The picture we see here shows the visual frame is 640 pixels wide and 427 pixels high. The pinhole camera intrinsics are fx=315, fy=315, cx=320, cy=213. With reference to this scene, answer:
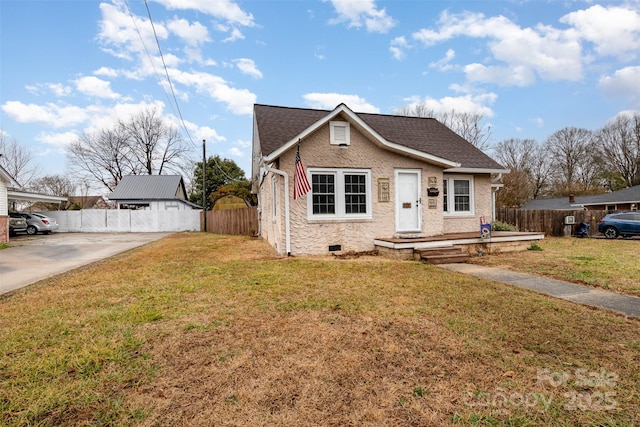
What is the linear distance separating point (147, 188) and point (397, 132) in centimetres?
2670

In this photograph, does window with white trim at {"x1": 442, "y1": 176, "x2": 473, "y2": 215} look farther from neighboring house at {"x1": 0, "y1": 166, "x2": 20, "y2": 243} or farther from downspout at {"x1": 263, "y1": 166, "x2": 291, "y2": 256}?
neighboring house at {"x1": 0, "y1": 166, "x2": 20, "y2": 243}

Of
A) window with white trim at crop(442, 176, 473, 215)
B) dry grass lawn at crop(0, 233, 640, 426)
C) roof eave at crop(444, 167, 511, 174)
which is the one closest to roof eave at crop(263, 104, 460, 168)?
roof eave at crop(444, 167, 511, 174)

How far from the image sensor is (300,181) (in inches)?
340

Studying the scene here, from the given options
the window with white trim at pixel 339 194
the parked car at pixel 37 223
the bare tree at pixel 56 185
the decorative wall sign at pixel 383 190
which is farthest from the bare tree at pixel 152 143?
the decorative wall sign at pixel 383 190

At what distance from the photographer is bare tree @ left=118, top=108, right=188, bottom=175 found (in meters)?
37.0

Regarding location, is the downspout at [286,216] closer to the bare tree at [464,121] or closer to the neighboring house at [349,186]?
the neighboring house at [349,186]

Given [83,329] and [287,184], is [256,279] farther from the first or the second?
[287,184]

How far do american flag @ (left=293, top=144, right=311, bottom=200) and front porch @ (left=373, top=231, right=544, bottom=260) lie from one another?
2903 mm

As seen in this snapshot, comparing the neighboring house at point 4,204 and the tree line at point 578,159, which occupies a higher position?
the tree line at point 578,159

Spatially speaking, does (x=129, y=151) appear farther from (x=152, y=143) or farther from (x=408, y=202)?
(x=408, y=202)

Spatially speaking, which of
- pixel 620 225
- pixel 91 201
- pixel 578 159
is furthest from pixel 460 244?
pixel 91 201

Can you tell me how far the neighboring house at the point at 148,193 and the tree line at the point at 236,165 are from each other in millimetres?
3884

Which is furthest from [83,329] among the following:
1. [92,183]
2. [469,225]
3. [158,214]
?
[92,183]

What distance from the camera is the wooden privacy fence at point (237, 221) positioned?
18609 millimetres
